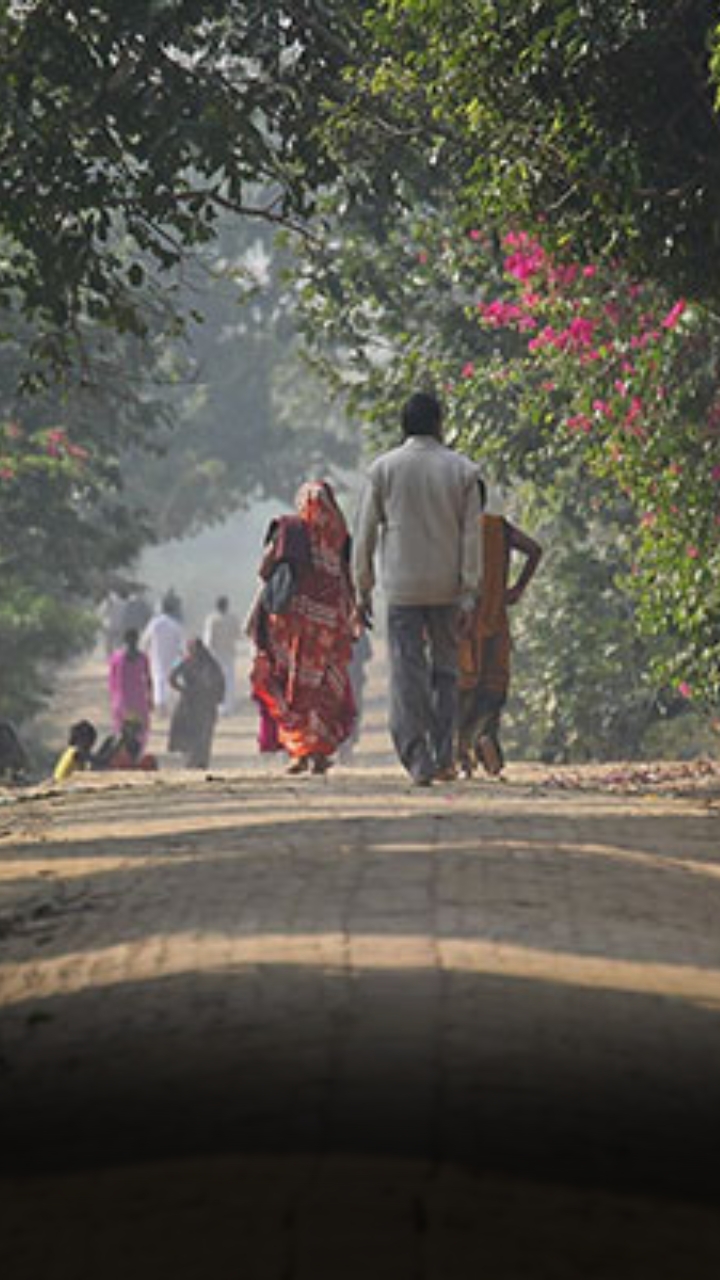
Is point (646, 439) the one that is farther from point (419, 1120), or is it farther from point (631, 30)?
point (419, 1120)

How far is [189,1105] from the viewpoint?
16.5 feet

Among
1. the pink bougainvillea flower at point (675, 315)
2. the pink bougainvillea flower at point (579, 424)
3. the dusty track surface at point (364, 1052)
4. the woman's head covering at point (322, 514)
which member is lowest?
the dusty track surface at point (364, 1052)

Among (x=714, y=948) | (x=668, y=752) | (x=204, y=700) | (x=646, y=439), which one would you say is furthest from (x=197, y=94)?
(x=204, y=700)

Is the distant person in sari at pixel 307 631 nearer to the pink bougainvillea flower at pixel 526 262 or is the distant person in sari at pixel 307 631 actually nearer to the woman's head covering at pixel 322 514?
the woman's head covering at pixel 322 514

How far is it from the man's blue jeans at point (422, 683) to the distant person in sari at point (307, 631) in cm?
Result: 180

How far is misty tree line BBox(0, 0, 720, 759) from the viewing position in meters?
11.2

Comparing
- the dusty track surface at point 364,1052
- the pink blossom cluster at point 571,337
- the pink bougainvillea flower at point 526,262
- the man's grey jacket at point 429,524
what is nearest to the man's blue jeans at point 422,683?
the man's grey jacket at point 429,524

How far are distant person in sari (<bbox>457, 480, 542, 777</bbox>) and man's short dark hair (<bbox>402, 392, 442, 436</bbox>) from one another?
2064mm

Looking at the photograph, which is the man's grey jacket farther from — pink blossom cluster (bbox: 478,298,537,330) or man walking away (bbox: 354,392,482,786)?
pink blossom cluster (bbox: 478,298,537,330)

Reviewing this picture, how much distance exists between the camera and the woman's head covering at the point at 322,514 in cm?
1427

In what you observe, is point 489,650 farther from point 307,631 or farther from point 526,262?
point 526,262

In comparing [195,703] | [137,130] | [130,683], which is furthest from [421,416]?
[130,683]

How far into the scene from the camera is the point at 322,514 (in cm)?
1435

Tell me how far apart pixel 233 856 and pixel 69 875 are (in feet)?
1.85
